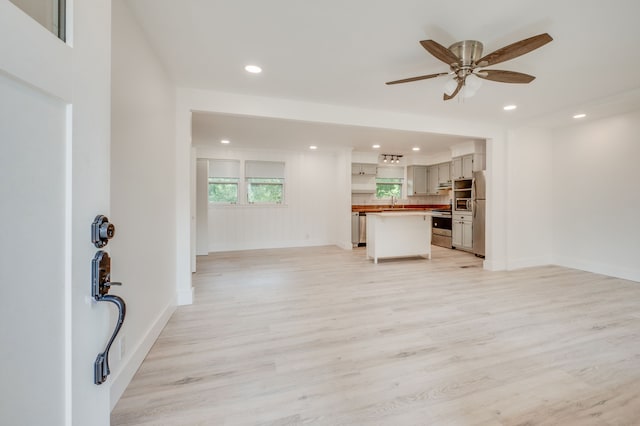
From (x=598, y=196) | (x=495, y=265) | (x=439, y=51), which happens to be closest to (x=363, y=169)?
(x=495, y=265)

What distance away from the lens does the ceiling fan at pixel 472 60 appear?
1943 mm

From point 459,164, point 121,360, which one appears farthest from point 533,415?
point 459,164

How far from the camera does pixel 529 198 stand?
481 cm

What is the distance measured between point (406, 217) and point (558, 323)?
3013 millimetres

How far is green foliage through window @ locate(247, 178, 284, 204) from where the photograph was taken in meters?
6.67

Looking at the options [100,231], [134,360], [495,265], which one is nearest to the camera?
[100,231]

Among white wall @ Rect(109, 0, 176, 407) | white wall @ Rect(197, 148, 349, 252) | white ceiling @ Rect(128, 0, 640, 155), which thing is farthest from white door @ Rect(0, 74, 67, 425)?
white wall @ Rect(197, 148, 349, 252)

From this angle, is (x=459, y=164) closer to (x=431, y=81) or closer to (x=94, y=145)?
(x=431, y=81)

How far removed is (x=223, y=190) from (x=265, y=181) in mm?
1029

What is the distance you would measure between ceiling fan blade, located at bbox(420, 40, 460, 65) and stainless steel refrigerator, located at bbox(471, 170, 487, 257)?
4040mm

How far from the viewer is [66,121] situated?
1.92ft

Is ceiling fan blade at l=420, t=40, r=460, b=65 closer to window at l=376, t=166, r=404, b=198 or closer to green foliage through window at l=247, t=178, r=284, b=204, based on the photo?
green foliage through window at l=247, t=178, r=284, b=204

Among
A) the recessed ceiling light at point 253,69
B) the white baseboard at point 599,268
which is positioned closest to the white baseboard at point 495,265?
the white baseboard at point 599,268

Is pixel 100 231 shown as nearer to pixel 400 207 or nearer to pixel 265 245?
pixel 265 245
